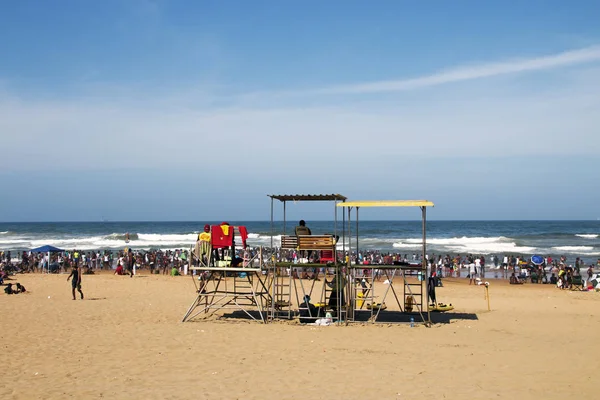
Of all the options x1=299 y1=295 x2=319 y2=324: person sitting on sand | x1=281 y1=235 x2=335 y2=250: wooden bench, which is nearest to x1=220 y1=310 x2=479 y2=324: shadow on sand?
x1=299 y1=295 x2=319 y2=324: person sitting on sand

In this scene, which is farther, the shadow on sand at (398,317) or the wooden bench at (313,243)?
the shadow on sand at (398,317)

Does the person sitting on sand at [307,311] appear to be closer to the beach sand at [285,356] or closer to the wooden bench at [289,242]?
the beach sand at [285,356]

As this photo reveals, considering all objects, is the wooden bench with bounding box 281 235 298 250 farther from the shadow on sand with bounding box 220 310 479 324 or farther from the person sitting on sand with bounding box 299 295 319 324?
the shadow on sand with bounding box 220 310 479 324

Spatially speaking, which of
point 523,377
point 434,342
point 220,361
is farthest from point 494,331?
point 220,361

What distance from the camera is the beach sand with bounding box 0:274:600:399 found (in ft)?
34.2

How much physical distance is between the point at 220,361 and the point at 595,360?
25.9 ft

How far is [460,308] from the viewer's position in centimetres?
2178

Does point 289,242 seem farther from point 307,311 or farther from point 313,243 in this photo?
point 307,311

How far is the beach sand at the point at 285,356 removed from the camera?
10.4m

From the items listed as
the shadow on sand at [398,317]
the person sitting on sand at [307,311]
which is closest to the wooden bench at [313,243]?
the person sitting on sand at [307,311]

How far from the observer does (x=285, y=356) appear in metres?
13.0

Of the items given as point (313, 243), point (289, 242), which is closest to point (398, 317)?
point (313, 243)

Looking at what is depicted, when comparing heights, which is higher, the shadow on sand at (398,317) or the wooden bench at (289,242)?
the wooden bench at (289,242)

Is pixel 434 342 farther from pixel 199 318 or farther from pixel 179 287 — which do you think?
pixel 179 287
